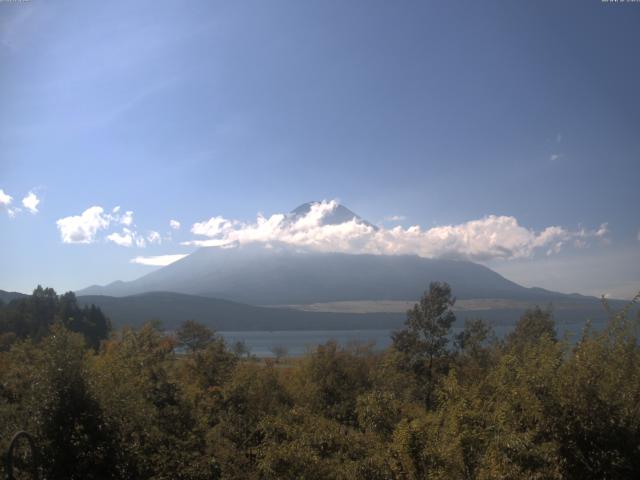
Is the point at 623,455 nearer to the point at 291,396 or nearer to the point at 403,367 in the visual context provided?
the point at 291,396

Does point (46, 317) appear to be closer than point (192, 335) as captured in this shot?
No

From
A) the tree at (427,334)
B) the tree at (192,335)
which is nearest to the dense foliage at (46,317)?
the tree at (192,335)

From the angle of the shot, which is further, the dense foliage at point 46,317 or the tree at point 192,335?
the dense foliage at point 46,317

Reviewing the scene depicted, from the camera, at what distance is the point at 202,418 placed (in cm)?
2128

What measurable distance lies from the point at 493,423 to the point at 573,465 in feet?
6.44

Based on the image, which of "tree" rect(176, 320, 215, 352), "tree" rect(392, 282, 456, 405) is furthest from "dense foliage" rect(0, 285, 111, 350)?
"tree" rect(392, 282, 456, 405)

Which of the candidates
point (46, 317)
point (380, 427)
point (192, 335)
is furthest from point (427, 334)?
point (46, 317)

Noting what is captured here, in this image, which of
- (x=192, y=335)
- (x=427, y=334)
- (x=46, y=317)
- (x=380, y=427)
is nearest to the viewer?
(x=380, y=427)

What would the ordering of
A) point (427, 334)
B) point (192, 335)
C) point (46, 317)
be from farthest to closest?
point (46, 317) < point (192, 335) < point (427, 334)

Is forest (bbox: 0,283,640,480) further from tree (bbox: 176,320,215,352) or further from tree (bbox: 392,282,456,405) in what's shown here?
tree (bbox: 176,320,215,352)

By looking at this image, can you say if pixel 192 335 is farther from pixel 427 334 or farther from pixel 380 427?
pixel 380 427

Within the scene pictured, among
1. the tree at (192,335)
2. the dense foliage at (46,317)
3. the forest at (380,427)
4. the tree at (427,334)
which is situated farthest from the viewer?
the dense foliage at (46,317)

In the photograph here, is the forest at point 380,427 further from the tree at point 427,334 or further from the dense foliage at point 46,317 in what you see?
the dense foliage at point 46,317

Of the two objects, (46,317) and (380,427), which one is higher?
(380,427)
